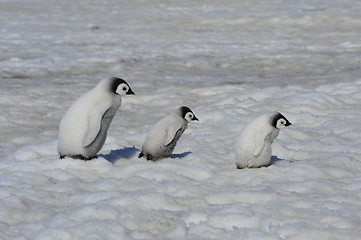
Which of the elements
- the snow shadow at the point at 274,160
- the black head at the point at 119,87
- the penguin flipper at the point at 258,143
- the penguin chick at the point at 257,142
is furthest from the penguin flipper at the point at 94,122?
→ the snow shadow at the point at 274,160

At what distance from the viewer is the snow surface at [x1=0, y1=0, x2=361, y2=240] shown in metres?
4.99

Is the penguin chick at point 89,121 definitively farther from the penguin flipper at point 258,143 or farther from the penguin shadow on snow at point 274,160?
the penguin shadow on snow at point 274,160

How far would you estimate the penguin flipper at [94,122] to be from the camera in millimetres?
6207

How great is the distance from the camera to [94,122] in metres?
6.20

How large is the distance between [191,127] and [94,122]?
2897mm

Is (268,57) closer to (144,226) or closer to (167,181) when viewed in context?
(167,181)

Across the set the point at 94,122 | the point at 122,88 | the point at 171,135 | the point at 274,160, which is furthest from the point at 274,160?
the point at 94,122

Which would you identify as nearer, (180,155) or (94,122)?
(94,122)

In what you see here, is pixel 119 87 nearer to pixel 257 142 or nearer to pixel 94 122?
pixel 94 122

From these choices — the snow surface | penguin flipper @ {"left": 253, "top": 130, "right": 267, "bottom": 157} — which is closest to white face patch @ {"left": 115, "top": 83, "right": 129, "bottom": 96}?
the snow surface

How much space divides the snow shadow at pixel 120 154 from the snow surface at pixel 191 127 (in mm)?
24

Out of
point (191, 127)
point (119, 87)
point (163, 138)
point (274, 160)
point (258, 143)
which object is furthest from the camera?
point (191, 127)

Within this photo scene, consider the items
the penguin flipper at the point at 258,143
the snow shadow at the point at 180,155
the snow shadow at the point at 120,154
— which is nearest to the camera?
the penguin flipper at the point at 258,143

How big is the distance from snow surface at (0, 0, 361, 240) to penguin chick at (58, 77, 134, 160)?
0.14 m
